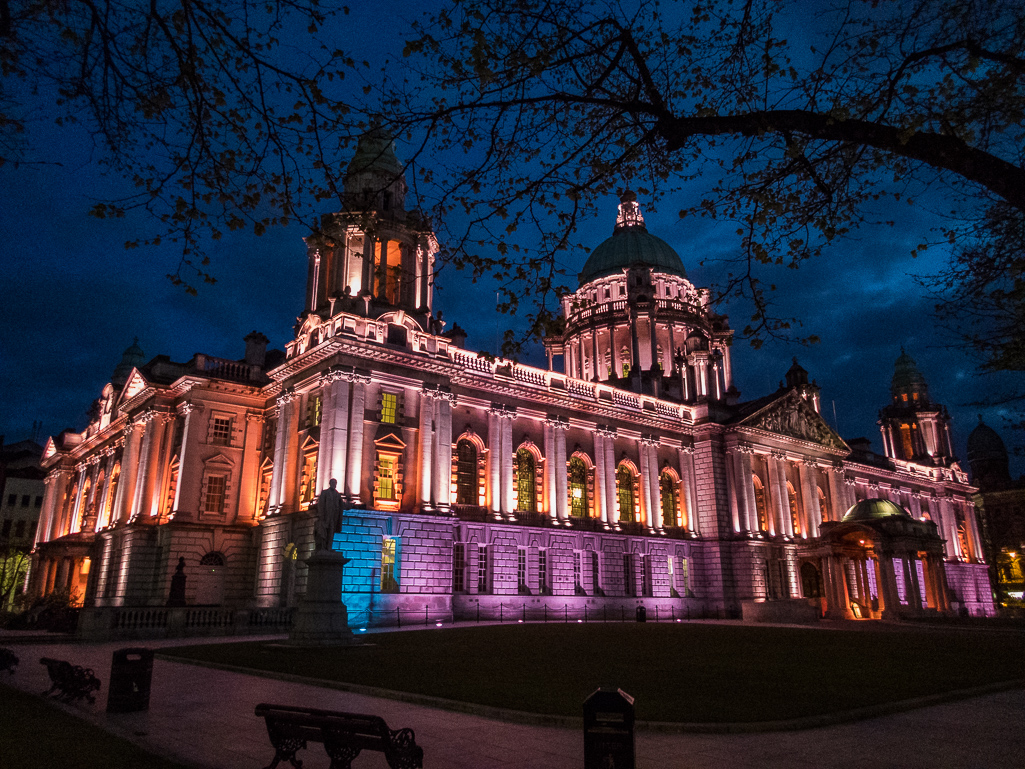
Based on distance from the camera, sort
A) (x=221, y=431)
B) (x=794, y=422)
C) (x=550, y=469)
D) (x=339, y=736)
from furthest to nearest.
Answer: (x=794, y=422)
(x=550, y=469)
(x=221, y=431)
(x=339, y=736)

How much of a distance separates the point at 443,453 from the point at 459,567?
5.82 m

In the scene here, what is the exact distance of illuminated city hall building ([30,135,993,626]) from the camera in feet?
113

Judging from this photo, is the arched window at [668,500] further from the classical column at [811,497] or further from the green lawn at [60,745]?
the green lawn at [60,745]

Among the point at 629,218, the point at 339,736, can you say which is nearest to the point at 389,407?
the point at 339,736

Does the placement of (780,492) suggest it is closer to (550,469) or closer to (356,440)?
(550,469)

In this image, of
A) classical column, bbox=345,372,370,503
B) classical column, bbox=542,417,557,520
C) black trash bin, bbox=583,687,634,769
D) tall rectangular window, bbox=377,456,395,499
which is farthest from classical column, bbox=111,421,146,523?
black trash bin, bbox=583,687,634,769

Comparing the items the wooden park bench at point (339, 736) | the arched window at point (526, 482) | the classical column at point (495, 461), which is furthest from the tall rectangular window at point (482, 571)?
the wooden park bench at point (339, 736)

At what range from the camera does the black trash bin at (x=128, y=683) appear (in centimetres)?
1062

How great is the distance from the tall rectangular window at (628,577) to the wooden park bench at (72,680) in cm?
3551

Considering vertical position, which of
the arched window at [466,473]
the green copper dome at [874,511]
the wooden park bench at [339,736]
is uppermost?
the arched window at [466,473]

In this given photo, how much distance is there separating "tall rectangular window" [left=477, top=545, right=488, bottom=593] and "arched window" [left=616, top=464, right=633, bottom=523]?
11.7 m

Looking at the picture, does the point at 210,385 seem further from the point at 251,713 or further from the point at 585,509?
the point at 251,713

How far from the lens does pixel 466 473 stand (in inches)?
1537

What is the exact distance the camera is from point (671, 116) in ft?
30.6
